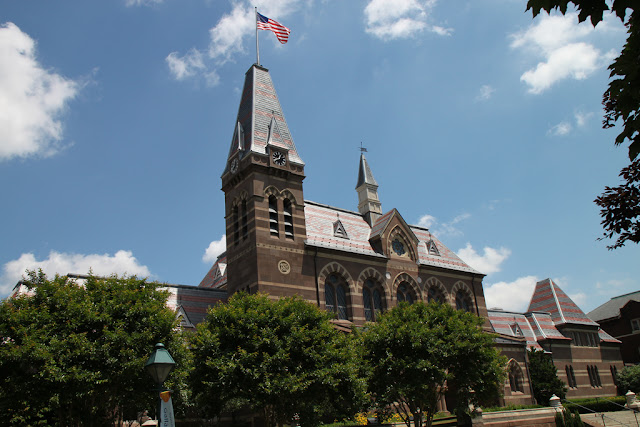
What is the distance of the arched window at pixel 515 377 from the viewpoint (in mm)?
51719

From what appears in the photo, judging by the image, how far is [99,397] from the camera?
26.2 metres

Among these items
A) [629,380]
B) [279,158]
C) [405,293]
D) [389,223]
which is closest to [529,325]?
[629,380]

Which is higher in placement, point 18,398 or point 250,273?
point 250,273

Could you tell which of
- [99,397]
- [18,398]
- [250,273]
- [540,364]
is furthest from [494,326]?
[18,398]

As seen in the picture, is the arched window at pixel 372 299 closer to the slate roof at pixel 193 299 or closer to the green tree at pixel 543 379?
the slate roof at pixel 193 299

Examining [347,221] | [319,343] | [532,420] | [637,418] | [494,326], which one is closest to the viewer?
[319,343]

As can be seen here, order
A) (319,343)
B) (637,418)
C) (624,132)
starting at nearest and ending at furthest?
1. (624,132)
2. (319,343)
3. (637,418)

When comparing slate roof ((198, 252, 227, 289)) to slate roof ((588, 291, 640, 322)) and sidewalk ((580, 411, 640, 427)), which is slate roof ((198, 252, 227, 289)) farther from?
slate roof ((588, 291, 640, 322))

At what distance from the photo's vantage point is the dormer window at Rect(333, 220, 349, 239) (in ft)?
158

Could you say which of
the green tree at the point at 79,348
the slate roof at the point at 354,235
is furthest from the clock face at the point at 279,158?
the green tree at the point at 79,348

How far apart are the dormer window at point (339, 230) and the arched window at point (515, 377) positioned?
2099cm

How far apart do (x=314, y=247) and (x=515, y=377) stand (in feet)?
82.1

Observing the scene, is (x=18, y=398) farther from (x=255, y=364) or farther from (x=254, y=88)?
(x=254, y=88)

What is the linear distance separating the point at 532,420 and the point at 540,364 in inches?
694
